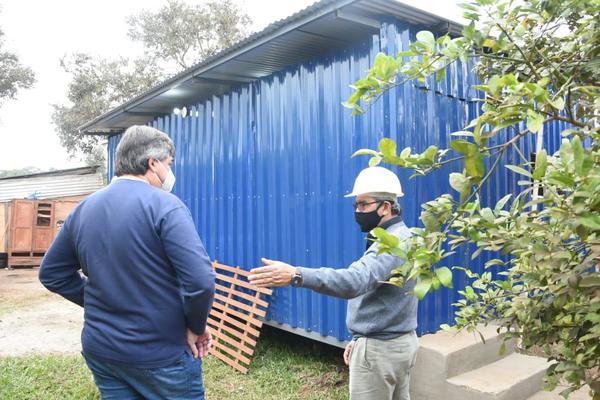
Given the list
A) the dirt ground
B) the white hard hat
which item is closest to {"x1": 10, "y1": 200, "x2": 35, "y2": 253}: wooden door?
the dirt ground

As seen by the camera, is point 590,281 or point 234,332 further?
point 234,332

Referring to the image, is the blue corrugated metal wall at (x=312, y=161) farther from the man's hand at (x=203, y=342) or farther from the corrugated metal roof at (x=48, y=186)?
the corrugated metal roof at (x=48, y=186)

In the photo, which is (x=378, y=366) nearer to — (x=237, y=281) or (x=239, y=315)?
(x=239, y=315)

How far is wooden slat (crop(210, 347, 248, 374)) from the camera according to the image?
539 cm

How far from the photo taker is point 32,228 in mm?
15516

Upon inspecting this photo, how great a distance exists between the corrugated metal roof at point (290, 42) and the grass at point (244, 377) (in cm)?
345

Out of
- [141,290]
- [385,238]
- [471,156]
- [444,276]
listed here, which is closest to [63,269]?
[141,290]

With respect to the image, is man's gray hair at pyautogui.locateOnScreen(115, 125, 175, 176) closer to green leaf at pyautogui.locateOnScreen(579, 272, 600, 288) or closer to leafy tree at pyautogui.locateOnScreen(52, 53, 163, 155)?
green leaf at pyautogui.locateOnScreen(579, 272, 600, 288)

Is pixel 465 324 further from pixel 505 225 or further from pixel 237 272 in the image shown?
pixel 237 272

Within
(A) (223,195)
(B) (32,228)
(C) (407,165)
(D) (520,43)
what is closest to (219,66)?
(A) (223,195)

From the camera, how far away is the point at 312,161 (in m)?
5.25

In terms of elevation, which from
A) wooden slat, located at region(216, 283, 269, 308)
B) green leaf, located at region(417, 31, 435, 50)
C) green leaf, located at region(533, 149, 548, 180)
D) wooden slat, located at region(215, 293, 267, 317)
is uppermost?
green leaf, located at region(417, 31, 435, 50)

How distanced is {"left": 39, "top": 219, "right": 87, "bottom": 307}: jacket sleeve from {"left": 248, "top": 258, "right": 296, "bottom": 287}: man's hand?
1059 millimetres

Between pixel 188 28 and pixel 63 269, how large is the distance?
809 inches
